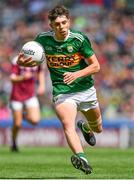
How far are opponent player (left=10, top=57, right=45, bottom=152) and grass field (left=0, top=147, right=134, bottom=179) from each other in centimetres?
85

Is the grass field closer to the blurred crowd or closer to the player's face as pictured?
the player's face

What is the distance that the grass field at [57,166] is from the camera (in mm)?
10922

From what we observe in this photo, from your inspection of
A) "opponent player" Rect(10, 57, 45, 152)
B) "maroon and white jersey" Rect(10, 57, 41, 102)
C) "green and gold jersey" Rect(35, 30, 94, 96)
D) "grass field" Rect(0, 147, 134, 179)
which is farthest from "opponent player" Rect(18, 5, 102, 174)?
"maroon and white jersey" Rect(10, 57, 41, 102)

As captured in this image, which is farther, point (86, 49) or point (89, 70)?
point (86, 49)

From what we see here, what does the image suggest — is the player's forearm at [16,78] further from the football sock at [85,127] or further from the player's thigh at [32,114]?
the football sock at [85,127]

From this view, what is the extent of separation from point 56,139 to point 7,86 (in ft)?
11.3

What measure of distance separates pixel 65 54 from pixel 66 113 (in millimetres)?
867

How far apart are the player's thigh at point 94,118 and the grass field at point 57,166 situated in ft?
2.10

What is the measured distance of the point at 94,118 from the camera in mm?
12102

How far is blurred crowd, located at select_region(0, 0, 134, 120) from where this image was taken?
913 inches

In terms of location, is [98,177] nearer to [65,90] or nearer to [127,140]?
[65,90]

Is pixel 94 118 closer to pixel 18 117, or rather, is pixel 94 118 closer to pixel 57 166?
pixel 57 166

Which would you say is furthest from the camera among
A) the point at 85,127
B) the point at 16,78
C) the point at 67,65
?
the point at 16,78

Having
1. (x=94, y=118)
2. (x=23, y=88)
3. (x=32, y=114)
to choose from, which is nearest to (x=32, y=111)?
(x=32, y=114)
